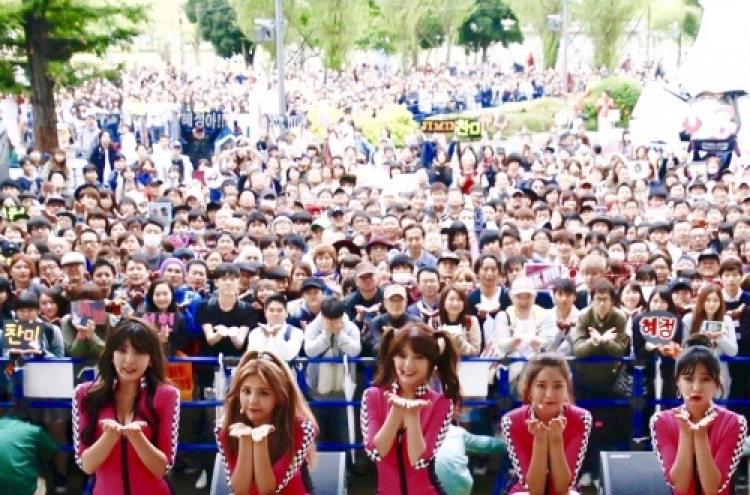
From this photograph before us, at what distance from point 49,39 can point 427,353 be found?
15.3 meters

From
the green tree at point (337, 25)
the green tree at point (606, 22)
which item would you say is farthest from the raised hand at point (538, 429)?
the green tree at point (606, 22)

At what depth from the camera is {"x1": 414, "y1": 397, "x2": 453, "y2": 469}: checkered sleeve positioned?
4.92 m

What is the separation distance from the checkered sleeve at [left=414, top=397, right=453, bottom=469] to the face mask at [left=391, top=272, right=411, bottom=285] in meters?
3.31

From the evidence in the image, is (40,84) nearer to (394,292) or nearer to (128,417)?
(394,292)

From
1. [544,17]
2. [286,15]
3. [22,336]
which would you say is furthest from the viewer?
[544,17]

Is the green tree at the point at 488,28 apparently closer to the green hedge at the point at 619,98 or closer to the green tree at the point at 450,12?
the green tree at the point at 450,12

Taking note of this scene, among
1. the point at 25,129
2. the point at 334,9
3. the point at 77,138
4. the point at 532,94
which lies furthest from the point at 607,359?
the point at 334,9

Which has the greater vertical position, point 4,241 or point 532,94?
point 532,94

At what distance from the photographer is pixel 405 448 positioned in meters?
4.90

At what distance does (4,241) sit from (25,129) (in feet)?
49.9

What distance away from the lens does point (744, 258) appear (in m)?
9.72

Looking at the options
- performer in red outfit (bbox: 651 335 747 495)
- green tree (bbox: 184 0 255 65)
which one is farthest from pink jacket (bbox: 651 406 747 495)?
green tree (bbox: 184 0 255 65)

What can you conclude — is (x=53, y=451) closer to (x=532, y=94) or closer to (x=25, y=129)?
(x=25, y=129)

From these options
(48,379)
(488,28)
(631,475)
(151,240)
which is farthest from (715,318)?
(488,28)
